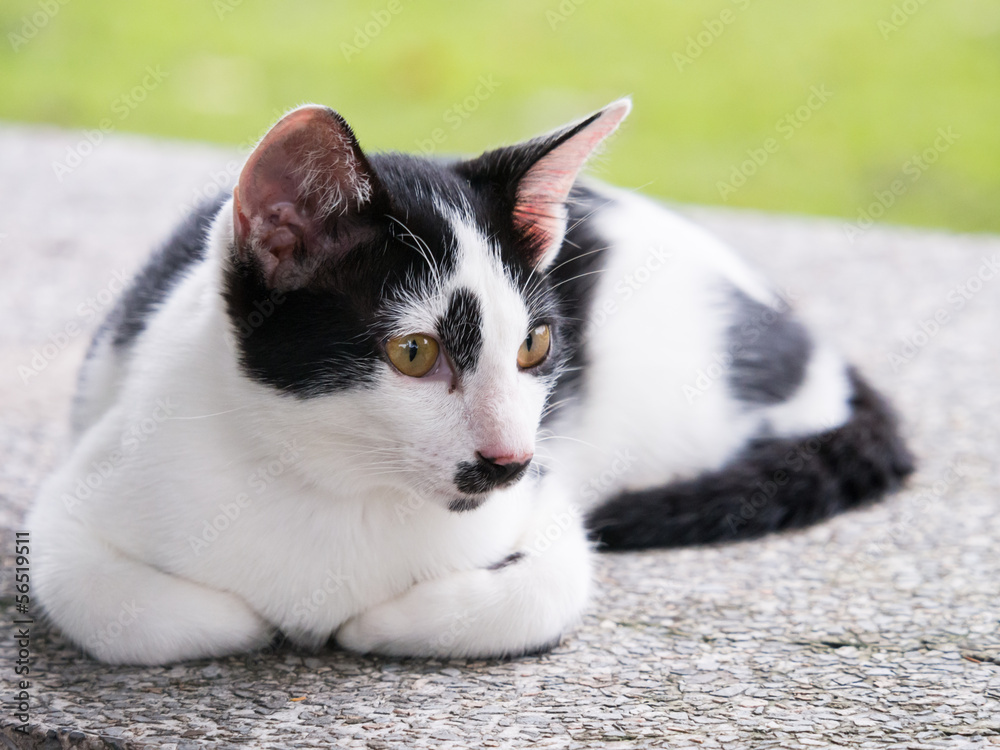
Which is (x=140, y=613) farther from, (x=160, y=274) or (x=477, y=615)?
(x=160, y=274)

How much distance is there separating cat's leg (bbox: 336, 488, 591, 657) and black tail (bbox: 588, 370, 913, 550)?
39 centimetres

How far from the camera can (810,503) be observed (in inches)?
86.3

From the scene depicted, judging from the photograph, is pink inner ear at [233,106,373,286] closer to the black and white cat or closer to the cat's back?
the black and white cat

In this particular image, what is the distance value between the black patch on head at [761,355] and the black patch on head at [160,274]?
3.77 ft

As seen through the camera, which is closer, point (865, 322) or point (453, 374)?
point (453, 374)

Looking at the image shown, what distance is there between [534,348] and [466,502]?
0.88 ft

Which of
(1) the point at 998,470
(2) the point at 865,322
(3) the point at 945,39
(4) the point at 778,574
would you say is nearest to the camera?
(4) the point at 778,574

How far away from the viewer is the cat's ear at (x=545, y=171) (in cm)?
159

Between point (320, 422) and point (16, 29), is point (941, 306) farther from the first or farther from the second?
point (16, 29)

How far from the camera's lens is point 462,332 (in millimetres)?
1469

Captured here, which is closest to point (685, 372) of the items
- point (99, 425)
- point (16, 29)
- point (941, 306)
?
point (99, 425)

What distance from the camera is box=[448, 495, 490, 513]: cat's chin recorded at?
149 centimetres

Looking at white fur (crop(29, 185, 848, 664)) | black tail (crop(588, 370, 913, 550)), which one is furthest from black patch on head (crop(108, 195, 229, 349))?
black tail (crop(588, 370, 913, 550))

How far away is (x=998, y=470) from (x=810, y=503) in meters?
0.60
